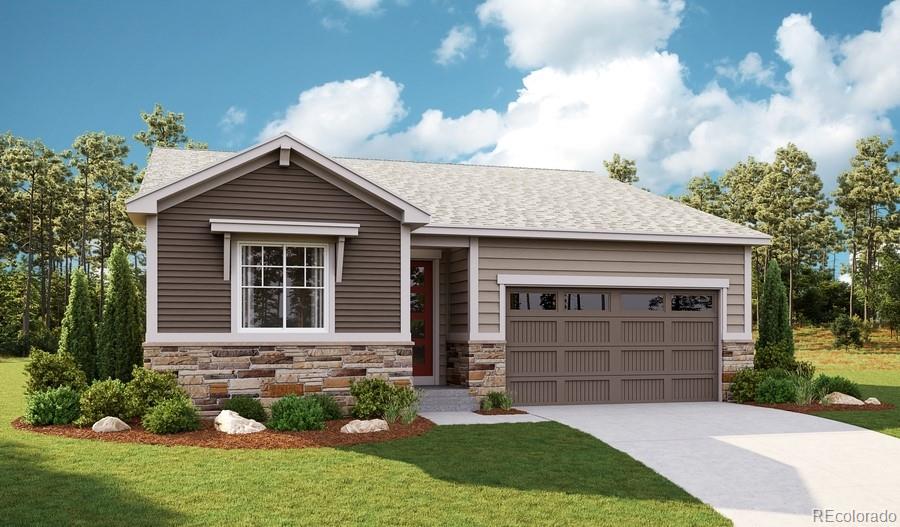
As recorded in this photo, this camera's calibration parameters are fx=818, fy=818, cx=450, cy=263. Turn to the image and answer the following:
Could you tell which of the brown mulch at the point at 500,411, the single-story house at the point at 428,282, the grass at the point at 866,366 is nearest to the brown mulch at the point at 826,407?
the grass at the point at 866,366

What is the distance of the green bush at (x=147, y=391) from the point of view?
11539 millimetres

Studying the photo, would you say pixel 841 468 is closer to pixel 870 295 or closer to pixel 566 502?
pixel 566 502

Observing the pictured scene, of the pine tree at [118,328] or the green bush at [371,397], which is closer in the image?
the green bush at [371,397]

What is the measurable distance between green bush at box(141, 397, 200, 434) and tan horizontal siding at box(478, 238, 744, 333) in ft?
17.5

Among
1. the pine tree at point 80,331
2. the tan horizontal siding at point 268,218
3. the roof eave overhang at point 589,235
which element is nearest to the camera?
the tan horizontal siding at point 268,218

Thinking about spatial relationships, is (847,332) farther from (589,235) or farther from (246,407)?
(246,407)

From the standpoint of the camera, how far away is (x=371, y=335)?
1298 cm

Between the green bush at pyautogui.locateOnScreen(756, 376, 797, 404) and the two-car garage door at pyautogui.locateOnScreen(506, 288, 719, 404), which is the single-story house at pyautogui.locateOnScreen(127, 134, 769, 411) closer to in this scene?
the two-car garage door at pyautogui.locateOnScreen(506, 288, 719, 404)

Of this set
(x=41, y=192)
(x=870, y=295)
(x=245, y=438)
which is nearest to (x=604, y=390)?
(x=245, y=438)

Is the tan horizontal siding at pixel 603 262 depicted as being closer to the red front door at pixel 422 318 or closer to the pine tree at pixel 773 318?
the red front door at pixel 422 318

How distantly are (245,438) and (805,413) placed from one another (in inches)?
364

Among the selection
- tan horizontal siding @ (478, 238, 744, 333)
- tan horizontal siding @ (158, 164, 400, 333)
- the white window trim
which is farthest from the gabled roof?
the white window trim

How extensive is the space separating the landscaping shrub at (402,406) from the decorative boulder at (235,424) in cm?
182

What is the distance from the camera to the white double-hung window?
1259 centimetres
